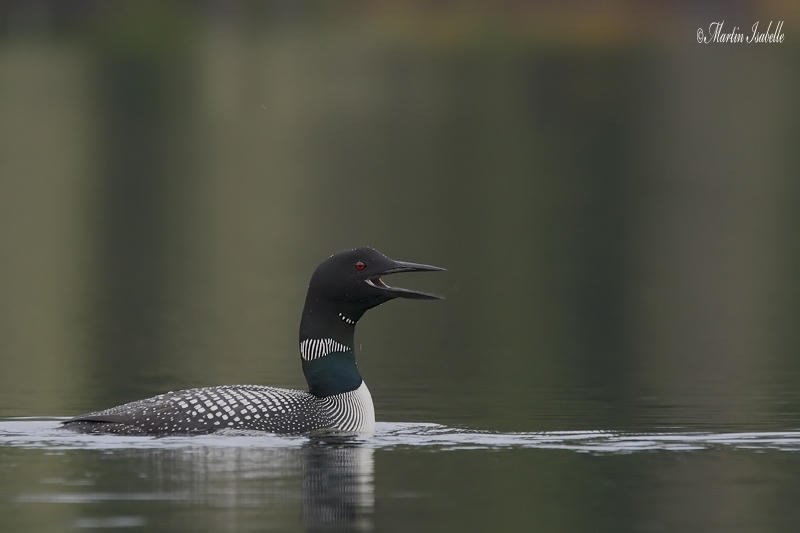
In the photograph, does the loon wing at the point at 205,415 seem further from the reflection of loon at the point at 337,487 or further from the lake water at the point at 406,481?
the reflection of loon at the point at 337,487

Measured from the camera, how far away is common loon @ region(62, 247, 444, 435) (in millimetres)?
9148

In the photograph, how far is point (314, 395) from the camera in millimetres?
Answer: 9688

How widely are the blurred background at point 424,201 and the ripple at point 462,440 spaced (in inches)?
16.9

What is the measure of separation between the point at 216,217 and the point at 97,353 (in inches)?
530

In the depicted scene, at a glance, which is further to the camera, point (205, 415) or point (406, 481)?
point (205, 415)

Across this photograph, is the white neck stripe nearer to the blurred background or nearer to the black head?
the black head

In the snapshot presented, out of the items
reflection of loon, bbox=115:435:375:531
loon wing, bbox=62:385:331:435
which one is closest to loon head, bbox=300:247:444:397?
loon wing, bbox=62:385:331:435

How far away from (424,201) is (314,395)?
1859 cm

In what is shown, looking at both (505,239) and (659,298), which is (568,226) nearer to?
(505,239)

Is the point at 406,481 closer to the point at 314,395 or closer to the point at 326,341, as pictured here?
the point at 314,395

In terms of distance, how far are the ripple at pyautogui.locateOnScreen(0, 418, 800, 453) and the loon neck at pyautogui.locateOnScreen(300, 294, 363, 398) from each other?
1.50 feet

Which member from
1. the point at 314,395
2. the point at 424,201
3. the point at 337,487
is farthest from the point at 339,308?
the point at 424,201

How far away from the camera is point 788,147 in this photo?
125ft

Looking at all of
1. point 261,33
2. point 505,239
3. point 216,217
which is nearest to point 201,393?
point 505,239
